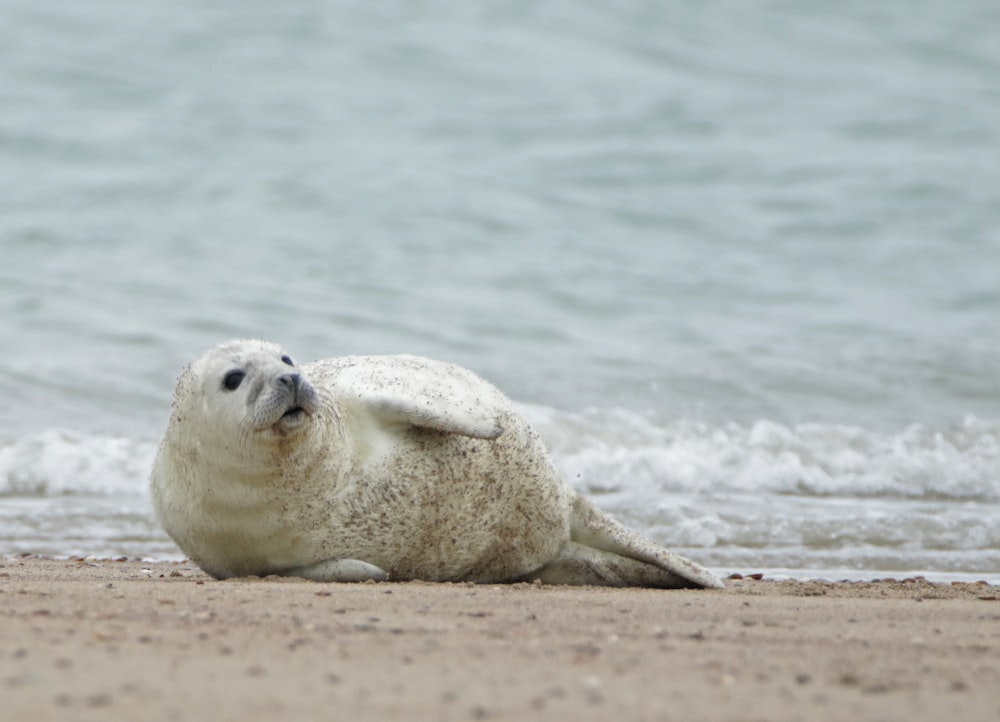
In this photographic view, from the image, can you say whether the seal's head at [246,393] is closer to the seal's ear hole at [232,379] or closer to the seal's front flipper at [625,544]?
the seal's ear hole at [232,379]

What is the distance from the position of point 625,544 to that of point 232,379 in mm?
1652

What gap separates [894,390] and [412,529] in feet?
23.8

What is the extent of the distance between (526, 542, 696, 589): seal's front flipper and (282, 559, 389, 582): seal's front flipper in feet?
2.75

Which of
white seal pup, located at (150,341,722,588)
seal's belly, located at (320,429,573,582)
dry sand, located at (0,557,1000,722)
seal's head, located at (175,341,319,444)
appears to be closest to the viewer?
dry sand, located at (0,557,1000,722)

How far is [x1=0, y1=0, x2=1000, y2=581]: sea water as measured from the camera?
916 centimetres

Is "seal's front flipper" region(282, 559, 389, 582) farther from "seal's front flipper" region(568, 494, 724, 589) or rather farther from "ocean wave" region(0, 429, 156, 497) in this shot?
"ocean wave" region(0, 429, 156, 497)

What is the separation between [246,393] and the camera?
5.09 metres

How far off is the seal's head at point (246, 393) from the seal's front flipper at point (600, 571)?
1326 mm

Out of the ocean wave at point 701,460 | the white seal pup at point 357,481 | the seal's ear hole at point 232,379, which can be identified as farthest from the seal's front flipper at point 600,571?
the ocean wave at point 701,460

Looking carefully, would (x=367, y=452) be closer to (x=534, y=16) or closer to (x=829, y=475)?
(x=829, y=475)

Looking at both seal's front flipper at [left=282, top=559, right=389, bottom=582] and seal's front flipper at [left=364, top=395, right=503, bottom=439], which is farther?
seal's front flipper at [left=364, top=395, right=503, bottom=439]

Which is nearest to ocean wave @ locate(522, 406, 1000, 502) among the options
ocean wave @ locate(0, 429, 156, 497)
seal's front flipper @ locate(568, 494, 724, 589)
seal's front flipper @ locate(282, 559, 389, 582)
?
ocean wave @ locate(0, 429, 156, 497)

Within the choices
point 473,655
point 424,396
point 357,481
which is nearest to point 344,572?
point 357,481

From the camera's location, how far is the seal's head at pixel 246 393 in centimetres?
504
